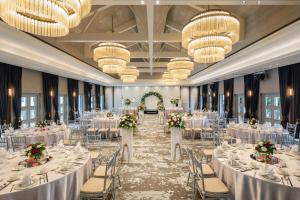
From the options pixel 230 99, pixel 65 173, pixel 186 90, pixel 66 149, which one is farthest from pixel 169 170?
pixel 186 90

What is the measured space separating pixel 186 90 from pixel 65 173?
22920 millimetres

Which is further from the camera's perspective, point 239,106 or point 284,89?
point 239,106

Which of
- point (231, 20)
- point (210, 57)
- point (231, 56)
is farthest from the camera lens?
point (231, 56)

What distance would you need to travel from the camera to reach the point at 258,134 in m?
7.28

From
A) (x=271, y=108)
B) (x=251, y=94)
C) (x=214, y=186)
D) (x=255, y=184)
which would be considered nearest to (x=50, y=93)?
(x=214, y=186)

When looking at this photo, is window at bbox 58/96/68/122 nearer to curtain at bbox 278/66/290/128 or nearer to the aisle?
the aisle

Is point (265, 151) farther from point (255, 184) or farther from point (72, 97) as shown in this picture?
point (72, 97)

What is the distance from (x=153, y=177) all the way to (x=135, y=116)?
3.45 metres

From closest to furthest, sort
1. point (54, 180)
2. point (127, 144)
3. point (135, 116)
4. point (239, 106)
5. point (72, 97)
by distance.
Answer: point (54, 180) → point (127, 144) → point (135, 116) → point (239, 106) → point (72, 97)

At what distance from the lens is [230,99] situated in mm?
14766

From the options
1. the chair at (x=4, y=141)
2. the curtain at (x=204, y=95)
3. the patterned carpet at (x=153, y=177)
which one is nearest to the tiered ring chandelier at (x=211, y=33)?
the patterned carpet at (x=153, y=177)

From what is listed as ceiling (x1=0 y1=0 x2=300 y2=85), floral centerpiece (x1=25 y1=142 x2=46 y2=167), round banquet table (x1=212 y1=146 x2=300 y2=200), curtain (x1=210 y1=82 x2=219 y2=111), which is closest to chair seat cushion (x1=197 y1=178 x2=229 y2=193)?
round banquet table (x1=212 y1=146 x2=300 y2=200)

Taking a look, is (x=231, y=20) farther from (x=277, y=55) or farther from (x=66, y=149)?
(x=66, y=149)

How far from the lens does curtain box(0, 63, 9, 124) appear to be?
26.4 feet
